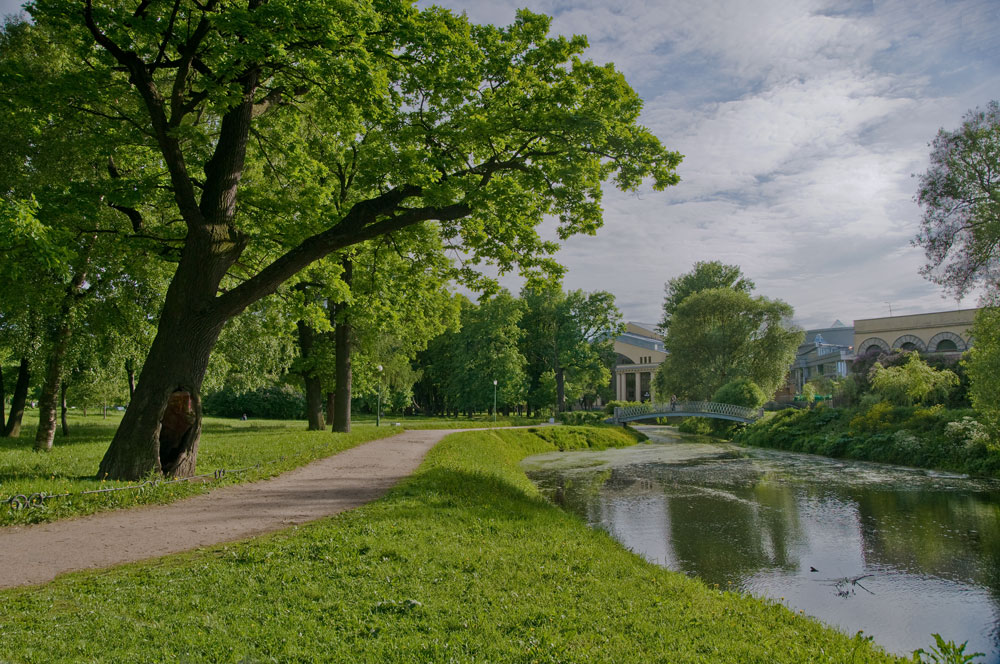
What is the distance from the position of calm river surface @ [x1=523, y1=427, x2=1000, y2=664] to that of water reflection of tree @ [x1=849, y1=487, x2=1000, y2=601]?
32 millimetres

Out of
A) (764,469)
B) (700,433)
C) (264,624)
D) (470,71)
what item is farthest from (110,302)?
(700,433)

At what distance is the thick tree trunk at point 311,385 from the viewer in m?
25.2

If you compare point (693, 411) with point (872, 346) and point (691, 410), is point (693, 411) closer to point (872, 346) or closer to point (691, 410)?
point (691, 410)

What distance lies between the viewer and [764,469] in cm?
2425

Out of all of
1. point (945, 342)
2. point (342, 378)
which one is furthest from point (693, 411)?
point (342, 378)

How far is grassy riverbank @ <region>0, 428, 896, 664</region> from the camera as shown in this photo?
14.2ft

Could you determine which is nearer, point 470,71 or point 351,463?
point 470,71

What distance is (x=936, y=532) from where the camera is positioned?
497 inches

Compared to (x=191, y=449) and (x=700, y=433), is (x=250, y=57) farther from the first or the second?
(x=700, y=433)

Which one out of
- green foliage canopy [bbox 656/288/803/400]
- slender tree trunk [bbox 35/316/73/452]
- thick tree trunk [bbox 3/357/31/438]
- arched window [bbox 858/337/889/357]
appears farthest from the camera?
arched window [bbox 858/337/889/357]

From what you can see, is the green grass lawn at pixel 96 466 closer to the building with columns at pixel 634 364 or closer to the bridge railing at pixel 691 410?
the bridge railing at pixel 691 410

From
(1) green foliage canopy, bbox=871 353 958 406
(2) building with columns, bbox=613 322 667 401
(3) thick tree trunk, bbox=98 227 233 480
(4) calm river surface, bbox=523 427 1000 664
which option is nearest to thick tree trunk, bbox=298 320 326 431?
(4) calm river surface, bbox=523 427 1000 664

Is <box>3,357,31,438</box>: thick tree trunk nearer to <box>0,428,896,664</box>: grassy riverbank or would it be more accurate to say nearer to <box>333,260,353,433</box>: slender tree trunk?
<box>333,260,353,433</box>: slender tree trunk

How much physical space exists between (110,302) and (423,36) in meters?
11.8
